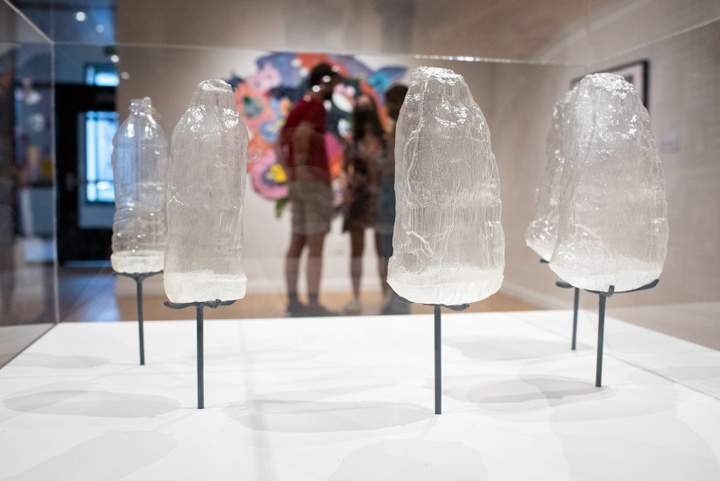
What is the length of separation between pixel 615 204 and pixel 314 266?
1.68 meters

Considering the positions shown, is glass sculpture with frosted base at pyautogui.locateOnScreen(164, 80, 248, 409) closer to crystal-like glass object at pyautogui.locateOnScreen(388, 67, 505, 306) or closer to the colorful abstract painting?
crystal-like glass object at pyautogui.locateOnScreen(388, 67, 505, 306)

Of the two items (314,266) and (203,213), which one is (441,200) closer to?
(203,213)

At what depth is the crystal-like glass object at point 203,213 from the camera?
1776mm

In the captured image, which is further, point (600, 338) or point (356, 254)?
point (356, 254)

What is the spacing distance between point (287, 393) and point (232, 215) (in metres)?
0.63

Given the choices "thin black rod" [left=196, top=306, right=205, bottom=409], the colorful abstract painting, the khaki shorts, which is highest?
the colorful abstract painting

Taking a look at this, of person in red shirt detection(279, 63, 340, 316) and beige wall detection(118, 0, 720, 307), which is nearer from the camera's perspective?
beige wall detection(118, 0, 720, 307)

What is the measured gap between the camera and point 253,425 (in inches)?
67.4

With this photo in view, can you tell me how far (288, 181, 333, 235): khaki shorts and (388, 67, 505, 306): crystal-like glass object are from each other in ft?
4.65

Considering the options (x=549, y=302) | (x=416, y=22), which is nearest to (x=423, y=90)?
(x=416, y=22)

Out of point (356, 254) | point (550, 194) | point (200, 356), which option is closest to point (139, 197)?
point (200, 356)

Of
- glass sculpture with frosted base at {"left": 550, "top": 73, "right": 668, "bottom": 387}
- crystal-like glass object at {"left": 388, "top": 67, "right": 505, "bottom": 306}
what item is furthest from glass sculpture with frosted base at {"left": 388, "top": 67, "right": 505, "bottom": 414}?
glass sculpture with frosted base at {"left": 550, "top": 73, "right": 668, "bottom": 387}

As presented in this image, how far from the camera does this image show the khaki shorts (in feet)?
10.2

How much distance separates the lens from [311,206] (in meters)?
3.14
